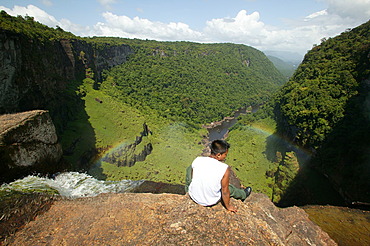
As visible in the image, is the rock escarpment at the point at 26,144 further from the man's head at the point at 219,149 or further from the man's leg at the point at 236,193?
the man's leg at the point at 236,193

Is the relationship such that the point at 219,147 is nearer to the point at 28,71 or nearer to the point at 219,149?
the point at 219,149

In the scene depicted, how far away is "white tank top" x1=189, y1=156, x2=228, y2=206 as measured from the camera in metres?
4.03

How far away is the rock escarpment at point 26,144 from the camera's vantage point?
9.71m

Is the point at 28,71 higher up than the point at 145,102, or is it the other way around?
the point at 28,71

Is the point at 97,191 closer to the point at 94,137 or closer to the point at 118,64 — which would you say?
the point at 94,137

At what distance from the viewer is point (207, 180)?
4.08 m

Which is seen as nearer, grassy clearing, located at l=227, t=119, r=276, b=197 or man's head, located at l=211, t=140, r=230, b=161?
man's head, located at l=211, t=140, r=230, b=161

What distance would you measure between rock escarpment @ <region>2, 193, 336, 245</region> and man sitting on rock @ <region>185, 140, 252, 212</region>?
28cm

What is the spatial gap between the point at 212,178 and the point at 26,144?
1166 centimetres

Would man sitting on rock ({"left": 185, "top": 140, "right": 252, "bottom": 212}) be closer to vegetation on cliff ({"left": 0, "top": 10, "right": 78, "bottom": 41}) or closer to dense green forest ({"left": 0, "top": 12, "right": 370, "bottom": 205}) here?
vegetation on cliff ({"left": 0, "top": 10, "right": 78, "bottom": 41})

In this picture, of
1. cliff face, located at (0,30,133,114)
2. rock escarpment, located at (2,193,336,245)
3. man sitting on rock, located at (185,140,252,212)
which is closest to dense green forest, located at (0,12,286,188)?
cliff face, located at (0,30,133,114)

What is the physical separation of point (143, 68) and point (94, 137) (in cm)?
5148

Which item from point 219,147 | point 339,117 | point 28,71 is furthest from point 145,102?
point 219,147

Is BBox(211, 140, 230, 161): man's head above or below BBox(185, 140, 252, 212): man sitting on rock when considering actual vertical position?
above
